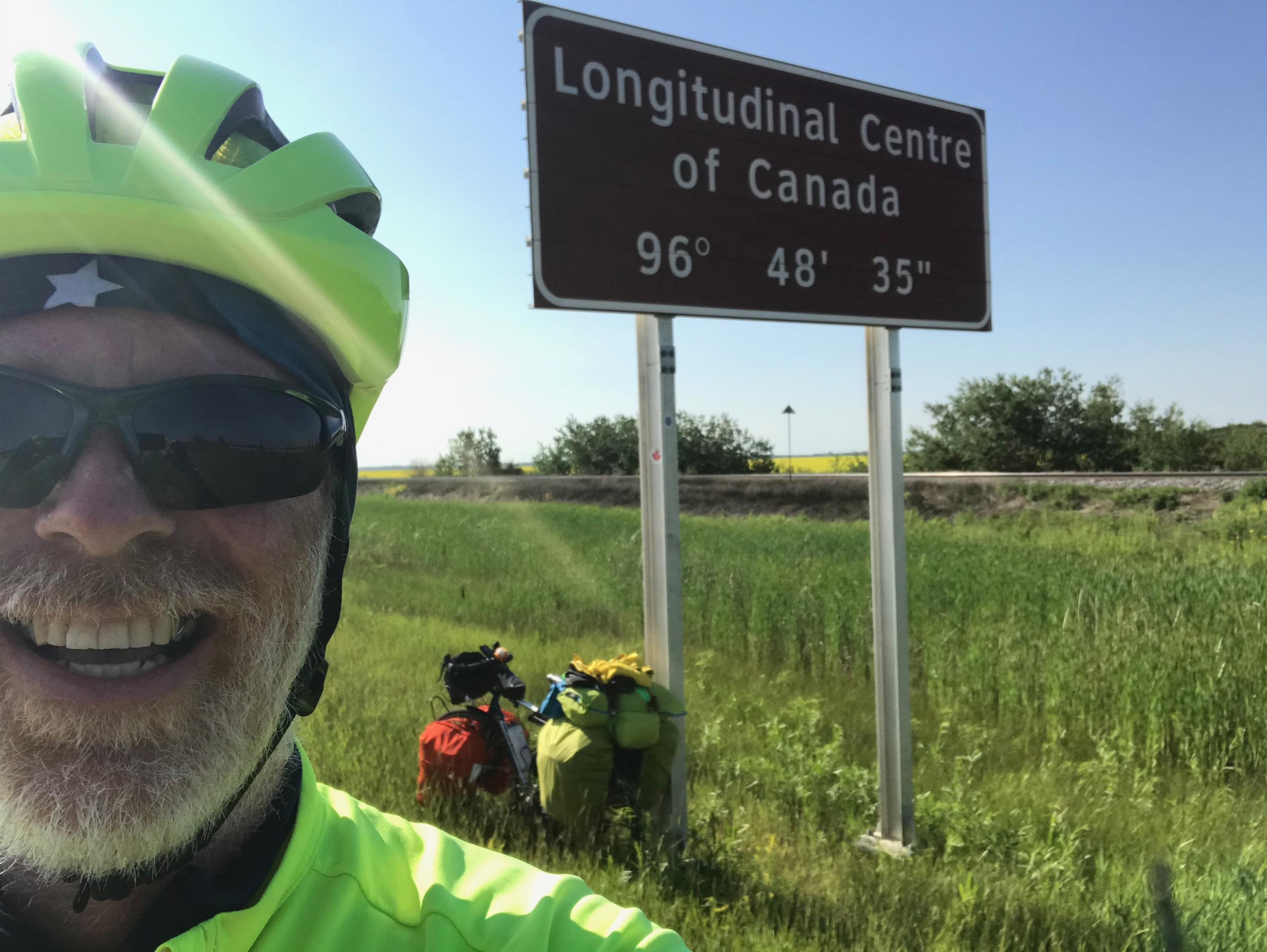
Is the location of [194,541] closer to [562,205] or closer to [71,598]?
[71,598]

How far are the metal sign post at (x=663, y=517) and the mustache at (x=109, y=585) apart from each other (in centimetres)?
239

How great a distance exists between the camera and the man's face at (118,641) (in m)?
0.91

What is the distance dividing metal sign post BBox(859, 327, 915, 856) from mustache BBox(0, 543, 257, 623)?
3.23m

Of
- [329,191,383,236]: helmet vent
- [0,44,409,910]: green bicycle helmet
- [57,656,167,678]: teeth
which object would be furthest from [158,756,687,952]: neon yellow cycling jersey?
[329,191,383,236]: helmet vent

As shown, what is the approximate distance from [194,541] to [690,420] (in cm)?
4222

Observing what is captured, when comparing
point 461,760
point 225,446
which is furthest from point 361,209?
point 461,760

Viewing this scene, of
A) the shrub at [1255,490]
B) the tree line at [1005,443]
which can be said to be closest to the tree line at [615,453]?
the tree line at [1005,443]

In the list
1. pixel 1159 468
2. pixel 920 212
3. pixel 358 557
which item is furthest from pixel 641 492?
pixel 1159 468

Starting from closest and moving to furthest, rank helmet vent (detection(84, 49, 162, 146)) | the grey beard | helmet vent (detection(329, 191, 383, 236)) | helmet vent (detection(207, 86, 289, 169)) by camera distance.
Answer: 1. the grey beard
2. helmet vent (detection(84, 49, 162, 146))
3. helmet vent (detection(207, 86, 289, 169))
4. helmet vent (detection(329, 191, 383, 236))

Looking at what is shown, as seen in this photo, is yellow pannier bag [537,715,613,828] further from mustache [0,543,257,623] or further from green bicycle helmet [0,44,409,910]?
mustache [0,543,257,623]

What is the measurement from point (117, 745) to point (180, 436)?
361 mm

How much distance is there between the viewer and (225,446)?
1.03 m

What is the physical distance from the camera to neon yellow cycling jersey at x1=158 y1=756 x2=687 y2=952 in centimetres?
103

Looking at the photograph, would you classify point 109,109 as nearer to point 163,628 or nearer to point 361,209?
point 361,209
